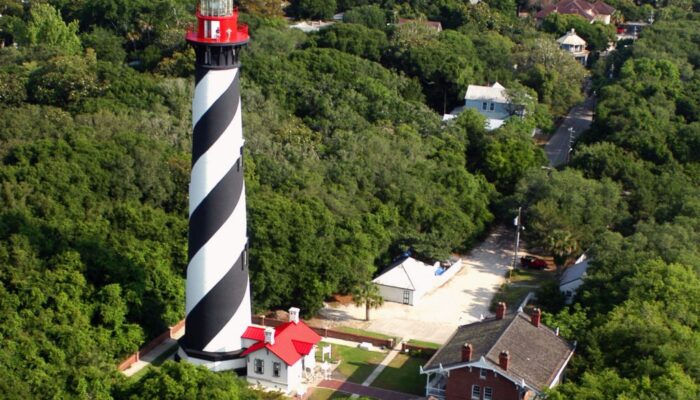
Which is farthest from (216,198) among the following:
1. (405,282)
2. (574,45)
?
(574,45)

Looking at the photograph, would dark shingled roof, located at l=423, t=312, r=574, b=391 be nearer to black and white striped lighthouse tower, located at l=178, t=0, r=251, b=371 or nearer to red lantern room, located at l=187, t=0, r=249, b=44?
black and white striped lighthouse tower, located at l=178, t=0, r=251, b=371

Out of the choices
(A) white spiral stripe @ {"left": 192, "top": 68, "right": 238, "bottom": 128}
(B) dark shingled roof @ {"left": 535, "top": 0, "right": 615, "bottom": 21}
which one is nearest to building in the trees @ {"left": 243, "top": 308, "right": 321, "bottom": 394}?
(A) white spiral stripe @ {"left": 192, "top": 68, "right": 238, "bottom": 128}

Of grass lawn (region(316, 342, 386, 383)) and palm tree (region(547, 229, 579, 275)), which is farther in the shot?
palm tree (region(547, 229, 579, 275))

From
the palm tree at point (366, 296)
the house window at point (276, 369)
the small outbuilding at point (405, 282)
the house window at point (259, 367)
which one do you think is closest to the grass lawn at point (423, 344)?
the palm tree at point (366, 296)

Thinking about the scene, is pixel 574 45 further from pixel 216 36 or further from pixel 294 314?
pixel 216 36

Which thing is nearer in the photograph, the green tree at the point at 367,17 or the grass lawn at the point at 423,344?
the grass lawn at the point at 423,344

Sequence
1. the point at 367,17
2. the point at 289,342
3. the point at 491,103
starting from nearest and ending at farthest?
1. the point at 289,342
2. the point at 491,103
3. the point at 367,17

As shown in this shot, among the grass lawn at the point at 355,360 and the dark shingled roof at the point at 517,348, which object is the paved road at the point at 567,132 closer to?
the grass lawn at the point at 355,360
